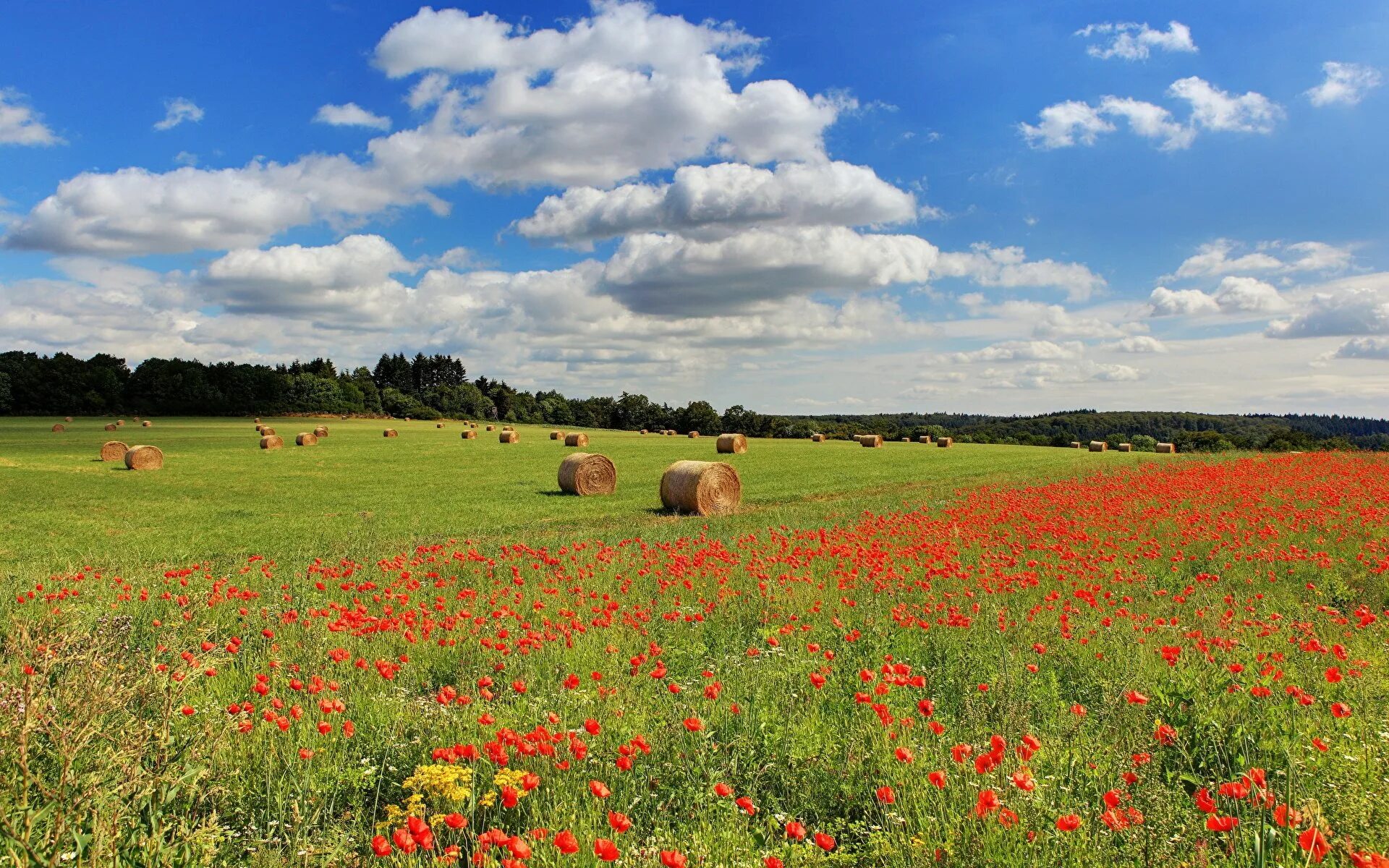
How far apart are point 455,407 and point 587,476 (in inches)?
4816

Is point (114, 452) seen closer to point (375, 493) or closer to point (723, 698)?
point (375, 493)

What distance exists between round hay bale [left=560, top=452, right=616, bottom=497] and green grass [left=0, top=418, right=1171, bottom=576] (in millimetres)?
765

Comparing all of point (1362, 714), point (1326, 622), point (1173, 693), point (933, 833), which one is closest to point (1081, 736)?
point (1173, 693)

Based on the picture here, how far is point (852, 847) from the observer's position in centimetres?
444

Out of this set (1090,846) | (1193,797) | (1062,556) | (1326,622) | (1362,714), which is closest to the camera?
(1090,846)

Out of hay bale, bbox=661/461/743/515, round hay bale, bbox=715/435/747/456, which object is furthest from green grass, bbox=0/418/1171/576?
round hay bale, bbox=715/435/747/456

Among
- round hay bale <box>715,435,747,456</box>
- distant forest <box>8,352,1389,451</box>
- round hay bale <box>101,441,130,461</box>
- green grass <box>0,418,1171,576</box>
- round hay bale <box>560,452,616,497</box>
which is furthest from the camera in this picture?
distant forest <box>8,352,1389,451</box>

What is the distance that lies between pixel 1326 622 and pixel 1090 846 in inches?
276

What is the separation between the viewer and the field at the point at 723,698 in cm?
395

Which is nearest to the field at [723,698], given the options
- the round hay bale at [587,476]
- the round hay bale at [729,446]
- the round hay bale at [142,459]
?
the round hay bale at [587,476]

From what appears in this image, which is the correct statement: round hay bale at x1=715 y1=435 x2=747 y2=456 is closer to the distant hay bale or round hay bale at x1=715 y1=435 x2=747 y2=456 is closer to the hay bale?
the distant hay bale

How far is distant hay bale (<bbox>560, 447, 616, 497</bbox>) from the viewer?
28984 mm

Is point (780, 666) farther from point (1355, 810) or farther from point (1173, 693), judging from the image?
point (1355, 810)

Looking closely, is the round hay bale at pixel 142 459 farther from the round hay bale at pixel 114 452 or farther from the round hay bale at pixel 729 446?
the round hay bale at pixel 729 446
